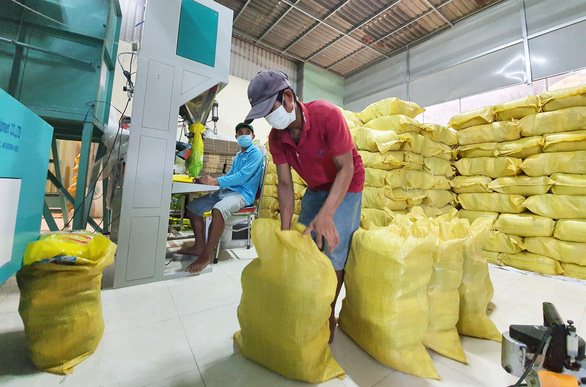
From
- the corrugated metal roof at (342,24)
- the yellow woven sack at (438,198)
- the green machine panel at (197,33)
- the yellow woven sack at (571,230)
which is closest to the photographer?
the green machine panel at (197,33)

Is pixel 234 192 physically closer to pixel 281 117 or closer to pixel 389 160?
pixel 281 117

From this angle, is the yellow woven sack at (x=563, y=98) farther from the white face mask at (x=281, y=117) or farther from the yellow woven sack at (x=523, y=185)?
the white face mask at (x=281, y=117)

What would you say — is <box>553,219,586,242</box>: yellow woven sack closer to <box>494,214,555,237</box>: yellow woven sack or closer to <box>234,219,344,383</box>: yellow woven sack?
<box>494,214,555,237</box>: yellow woven sack

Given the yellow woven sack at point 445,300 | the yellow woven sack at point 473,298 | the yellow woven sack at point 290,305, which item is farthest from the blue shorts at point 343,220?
the yellow woven sack at point 473,298

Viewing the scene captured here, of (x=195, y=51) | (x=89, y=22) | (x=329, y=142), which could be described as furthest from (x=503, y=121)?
(x=89, y=22)

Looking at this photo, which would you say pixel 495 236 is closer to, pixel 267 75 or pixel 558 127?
pixel 558 127

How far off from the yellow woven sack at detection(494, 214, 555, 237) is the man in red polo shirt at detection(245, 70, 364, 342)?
186 cm

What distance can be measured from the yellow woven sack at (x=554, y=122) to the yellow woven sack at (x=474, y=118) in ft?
0.83

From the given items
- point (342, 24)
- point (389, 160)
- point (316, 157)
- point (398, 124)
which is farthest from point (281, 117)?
point (342, 24)

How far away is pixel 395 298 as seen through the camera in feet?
2.59

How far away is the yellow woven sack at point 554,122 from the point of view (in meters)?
1.80

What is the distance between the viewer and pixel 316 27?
178 inches

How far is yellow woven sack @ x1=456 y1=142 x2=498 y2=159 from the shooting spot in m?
2.24

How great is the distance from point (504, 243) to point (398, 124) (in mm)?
1412
